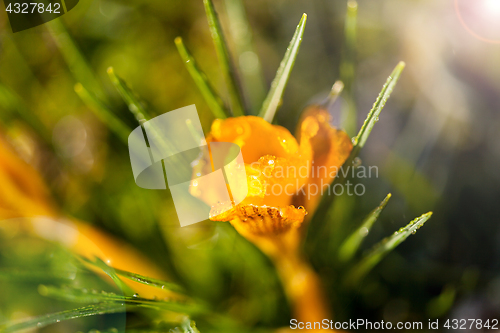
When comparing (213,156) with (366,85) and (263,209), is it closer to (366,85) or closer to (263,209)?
(263,209)

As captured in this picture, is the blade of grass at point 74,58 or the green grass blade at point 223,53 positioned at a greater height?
the blade of grass at point 74,58

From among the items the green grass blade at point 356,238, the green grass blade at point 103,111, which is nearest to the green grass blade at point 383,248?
the green grass blade at point 356,238

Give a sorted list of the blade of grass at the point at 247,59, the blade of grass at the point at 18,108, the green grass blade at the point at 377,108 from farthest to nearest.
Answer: the blade of grass at the point at 247,59 < the blade of grass at the point at 18,108 < the green grass blade at the point at 377,108

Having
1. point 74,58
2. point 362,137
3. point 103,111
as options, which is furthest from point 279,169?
point 74,58

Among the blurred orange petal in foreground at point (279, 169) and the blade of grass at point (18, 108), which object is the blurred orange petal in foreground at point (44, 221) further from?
the blurred orange petal in foreground at point (279, 169)

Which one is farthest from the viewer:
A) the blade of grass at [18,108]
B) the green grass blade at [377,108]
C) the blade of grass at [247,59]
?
the blade of grass at [247,59]

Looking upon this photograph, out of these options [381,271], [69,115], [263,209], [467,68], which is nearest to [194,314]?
[263,209]

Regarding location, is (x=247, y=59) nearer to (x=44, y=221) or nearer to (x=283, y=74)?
(x=283, y=74)

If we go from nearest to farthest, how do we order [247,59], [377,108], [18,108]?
[377,108]
[18,108]
[247,59]
